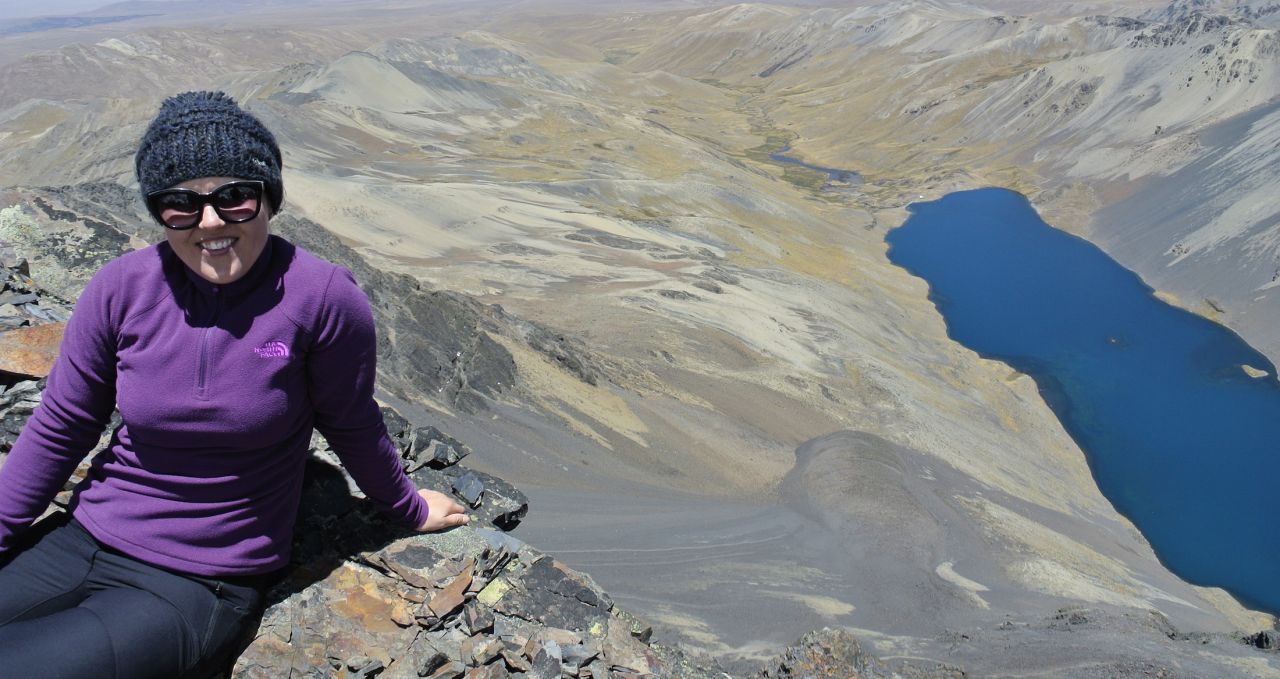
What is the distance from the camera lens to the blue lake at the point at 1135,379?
2647cm

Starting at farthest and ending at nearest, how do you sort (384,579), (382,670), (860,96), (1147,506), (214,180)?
(860,96), (1147,506), (384,579), (382,670), (214,180)

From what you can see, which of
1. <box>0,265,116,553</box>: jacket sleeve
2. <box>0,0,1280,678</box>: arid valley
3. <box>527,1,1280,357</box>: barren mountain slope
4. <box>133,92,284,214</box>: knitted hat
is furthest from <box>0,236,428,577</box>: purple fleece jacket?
<box>527,1,1280,357</box>: barren mountain slope

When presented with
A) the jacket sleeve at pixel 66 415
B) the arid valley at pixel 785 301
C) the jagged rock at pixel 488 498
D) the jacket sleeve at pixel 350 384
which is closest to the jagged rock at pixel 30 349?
the jacket sleeve at pixel 66 415

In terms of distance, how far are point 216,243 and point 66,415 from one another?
1094 mm

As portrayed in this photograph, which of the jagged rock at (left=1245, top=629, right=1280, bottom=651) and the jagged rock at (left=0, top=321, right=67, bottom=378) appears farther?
the jagged rock at (left=1245, top=629, right=1280, bottom=651)

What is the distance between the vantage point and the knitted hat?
3303mm

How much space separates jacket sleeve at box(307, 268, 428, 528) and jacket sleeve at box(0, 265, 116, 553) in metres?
0.87

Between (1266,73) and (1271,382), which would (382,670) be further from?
(1266,73)

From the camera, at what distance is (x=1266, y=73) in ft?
218

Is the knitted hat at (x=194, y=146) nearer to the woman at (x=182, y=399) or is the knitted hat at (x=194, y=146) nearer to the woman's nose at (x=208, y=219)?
the woman at (x=182, y=399)

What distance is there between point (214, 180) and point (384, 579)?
7.85 feet

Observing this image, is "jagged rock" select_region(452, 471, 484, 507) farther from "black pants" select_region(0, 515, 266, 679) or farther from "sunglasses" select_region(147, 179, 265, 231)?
"sunglasses" select_region(147, 179, 265, 231)

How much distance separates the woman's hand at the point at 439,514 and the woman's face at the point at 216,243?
189 centimetres

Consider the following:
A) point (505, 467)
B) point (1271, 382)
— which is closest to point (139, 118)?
point (505, 467)
